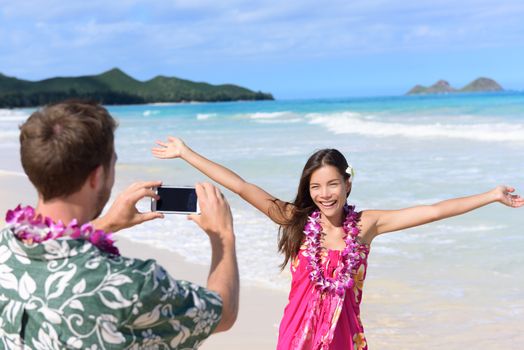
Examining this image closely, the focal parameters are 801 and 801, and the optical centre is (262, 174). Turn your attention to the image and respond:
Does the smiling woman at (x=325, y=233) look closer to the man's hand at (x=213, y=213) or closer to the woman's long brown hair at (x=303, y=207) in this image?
the woman's long brown hair at (x=303, y=207)

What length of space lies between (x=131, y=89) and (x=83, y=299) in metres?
164

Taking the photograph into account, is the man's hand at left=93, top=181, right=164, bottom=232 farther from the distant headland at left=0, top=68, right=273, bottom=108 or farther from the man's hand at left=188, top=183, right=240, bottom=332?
the distant headland at left=0, top=68, right=273, bottom=108

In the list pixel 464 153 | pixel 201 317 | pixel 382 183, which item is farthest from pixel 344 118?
pixel 201 317

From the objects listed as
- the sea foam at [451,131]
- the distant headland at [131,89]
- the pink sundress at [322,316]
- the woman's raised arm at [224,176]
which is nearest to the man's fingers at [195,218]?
the woman's raised arm at [224,176]

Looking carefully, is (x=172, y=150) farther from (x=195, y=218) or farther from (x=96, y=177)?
(x=96, y=177)

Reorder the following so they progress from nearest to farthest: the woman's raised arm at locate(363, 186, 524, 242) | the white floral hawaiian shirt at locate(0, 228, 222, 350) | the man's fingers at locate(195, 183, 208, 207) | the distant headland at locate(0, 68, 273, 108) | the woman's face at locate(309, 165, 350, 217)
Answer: the white floral hawaiian shirt at locate(0, 228, 222, 350) → the man's fingers at locate(195, 183, 208, 207) → the woman's raised arm at locate(363, 186, 524, 242) → the woman's face at locate(309, 165, 350, 217) → the distant headland at locate(0, 68, 273, 108)

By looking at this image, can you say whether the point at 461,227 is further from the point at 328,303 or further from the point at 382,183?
the point at 328,303

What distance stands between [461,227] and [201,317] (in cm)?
740

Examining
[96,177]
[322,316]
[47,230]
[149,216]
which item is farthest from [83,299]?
[322,316]

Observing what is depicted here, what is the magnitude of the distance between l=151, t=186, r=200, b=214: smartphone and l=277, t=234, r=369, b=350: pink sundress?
167 centimetres

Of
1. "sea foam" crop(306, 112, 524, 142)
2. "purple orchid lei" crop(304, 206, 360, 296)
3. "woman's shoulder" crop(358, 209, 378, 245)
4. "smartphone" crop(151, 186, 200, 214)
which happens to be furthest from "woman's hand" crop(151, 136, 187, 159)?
"sea foam" crop(306, 112, 524, 142)

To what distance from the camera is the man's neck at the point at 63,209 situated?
5.61 ft

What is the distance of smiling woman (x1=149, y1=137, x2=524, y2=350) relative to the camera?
371cm

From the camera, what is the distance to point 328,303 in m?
3.76
